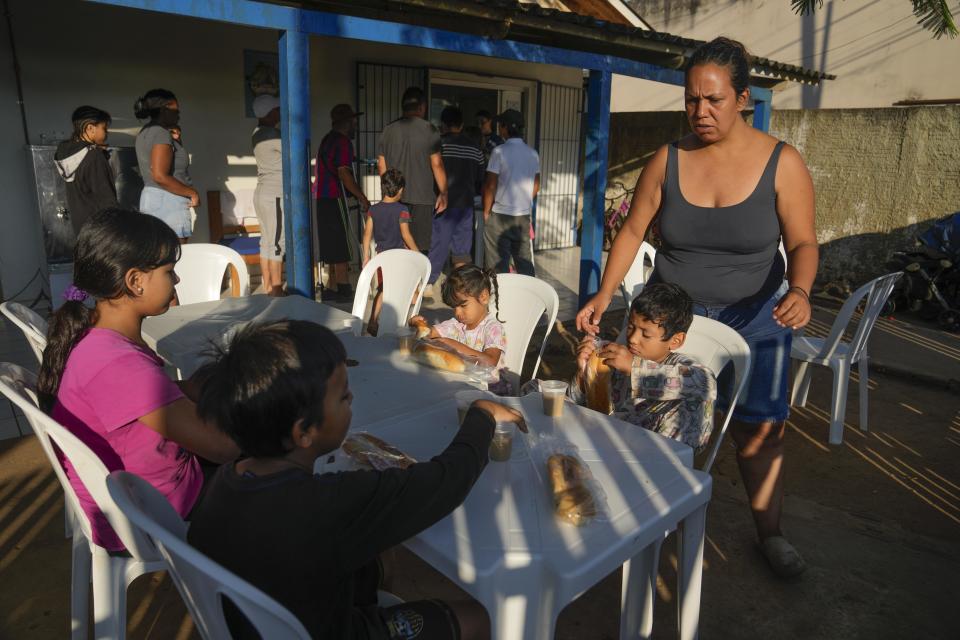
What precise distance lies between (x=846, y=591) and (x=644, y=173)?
1725 mm

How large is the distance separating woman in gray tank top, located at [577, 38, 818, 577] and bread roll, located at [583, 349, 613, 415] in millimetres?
333

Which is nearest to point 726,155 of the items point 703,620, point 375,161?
point 703,620

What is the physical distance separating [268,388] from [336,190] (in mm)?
5348

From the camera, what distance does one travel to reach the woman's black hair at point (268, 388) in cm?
124

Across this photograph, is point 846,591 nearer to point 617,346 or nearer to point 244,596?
point 617,346

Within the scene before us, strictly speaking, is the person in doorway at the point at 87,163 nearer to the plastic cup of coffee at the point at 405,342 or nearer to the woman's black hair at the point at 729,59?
the plastic cup of coffee at the point at 405,342

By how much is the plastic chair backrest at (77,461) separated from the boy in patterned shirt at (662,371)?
146cm

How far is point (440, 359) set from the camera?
8.00 feet

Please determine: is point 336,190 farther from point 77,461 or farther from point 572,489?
point 572,489

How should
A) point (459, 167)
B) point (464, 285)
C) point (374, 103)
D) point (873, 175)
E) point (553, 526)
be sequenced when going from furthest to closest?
point (873, 175) → point (374, 103) → point (459, 167) → point (464, 285) → point (553, 526)

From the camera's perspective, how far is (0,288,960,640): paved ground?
7.70ft

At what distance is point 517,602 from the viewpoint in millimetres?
1327

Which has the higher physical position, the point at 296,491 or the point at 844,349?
the point at 296,491

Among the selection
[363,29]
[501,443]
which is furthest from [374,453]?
[363,29]
